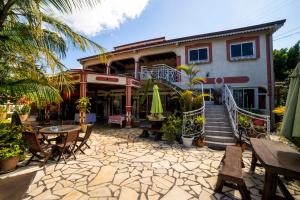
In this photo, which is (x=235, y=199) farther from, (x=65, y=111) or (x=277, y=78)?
(x=277, y=78)

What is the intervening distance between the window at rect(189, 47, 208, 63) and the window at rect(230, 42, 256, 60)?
1.75 m

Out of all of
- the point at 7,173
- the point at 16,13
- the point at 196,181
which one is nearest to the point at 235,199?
the point at 196,181

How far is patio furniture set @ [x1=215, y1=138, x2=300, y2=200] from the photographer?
104 inches

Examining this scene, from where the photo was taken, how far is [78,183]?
4.09m

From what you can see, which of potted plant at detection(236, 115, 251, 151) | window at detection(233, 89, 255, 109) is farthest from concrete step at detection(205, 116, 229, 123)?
window at detection(233, 89, 255, 109)

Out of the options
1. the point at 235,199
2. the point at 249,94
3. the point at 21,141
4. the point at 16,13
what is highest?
the point at 16,13

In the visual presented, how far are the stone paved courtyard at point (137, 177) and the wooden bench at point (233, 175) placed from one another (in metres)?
0.22

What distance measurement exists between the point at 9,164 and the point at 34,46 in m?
3.23

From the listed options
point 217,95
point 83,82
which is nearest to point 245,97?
point 217,95

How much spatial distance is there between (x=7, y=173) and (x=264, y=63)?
44.4 feet

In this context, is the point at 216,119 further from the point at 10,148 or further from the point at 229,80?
the point at 10,148

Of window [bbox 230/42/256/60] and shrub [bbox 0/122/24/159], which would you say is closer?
shrub [bbox 0/122/24/159]

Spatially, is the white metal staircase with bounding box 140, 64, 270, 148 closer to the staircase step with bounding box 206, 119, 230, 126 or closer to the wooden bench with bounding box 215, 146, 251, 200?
the staircase step with bounding box 206, 119, 230, 126

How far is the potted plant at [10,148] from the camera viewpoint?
4.67m
